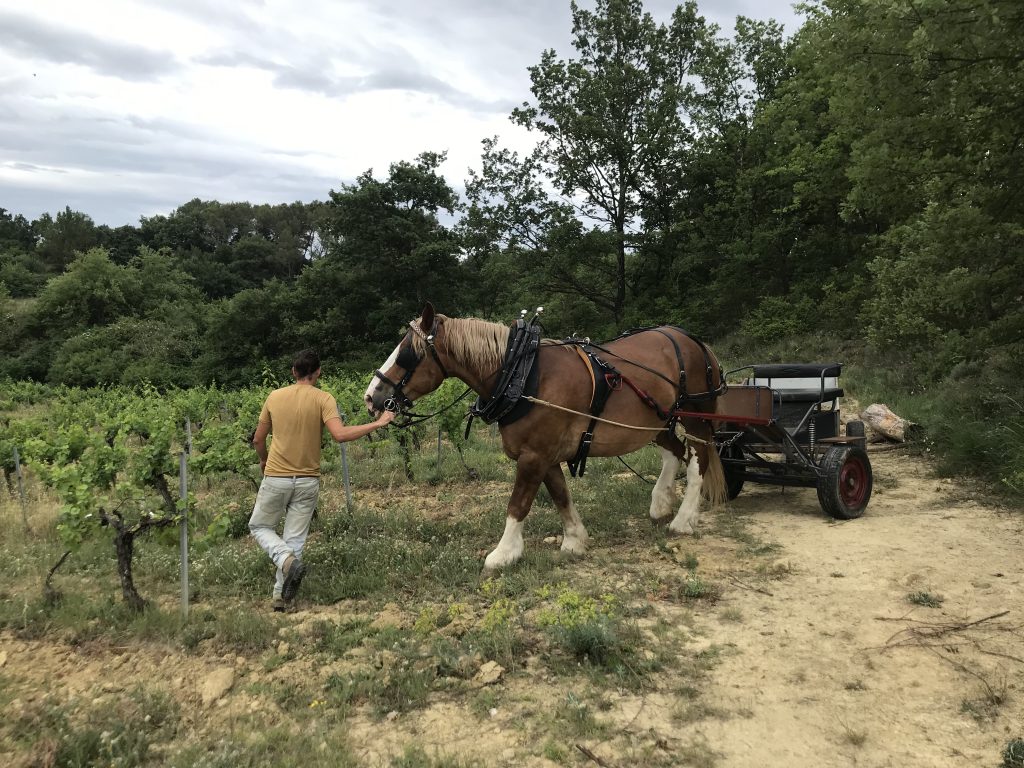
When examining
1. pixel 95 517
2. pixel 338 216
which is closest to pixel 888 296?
pixel 95 517

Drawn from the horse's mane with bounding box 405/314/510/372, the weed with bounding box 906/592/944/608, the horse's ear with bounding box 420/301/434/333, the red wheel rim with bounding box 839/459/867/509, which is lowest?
the weed with bounding box 906/592/944/608

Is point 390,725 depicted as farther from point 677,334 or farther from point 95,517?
point 677,334

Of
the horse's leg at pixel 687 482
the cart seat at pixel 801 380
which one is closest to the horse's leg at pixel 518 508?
the horse's leg at pixel 687 482

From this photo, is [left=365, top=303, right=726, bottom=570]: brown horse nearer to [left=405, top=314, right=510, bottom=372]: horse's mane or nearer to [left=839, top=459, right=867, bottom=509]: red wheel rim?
[left=405, top=314, right=510, bottom=372]: horse's mane

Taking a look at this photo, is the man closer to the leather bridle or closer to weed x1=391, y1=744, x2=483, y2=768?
the leather bridle

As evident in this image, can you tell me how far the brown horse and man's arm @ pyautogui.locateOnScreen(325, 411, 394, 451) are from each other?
353mm

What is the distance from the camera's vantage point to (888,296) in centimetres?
1118

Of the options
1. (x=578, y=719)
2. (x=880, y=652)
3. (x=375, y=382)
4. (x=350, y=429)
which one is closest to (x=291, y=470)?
(x=350, y=429)

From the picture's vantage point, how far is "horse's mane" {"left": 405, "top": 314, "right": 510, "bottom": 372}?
15.3ft

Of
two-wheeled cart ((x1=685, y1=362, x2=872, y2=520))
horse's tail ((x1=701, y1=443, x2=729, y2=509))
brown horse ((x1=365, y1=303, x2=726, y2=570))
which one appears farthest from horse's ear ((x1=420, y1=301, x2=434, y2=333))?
horse's tail ((x1=701, y1=443, x2=729, y2=509))

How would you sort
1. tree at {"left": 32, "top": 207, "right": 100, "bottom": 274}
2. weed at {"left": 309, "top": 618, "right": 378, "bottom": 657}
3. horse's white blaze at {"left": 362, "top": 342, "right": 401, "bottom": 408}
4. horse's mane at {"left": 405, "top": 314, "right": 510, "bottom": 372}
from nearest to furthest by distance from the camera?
weed at {"left": 309, "top": 618, "right": 378, "bottom": 657}
horse's white blaze at {"left": 362, "top": 342, "right": 401, "bottom": 408}
horse's mane at {"left": 405, "top": 314, "right": 510, "bottom": 372}
tree at {"left": 32, "top": 207, "right": 100, "bottom": 274}

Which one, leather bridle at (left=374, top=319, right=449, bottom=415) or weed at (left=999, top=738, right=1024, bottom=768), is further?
leather bridle at (left=374, top=319, right=449, bottom=415)

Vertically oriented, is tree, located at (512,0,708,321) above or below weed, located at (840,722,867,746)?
above

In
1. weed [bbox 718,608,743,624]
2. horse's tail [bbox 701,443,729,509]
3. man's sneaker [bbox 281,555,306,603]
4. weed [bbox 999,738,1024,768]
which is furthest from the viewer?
horse's tail [bbox 701,443,729,509]
